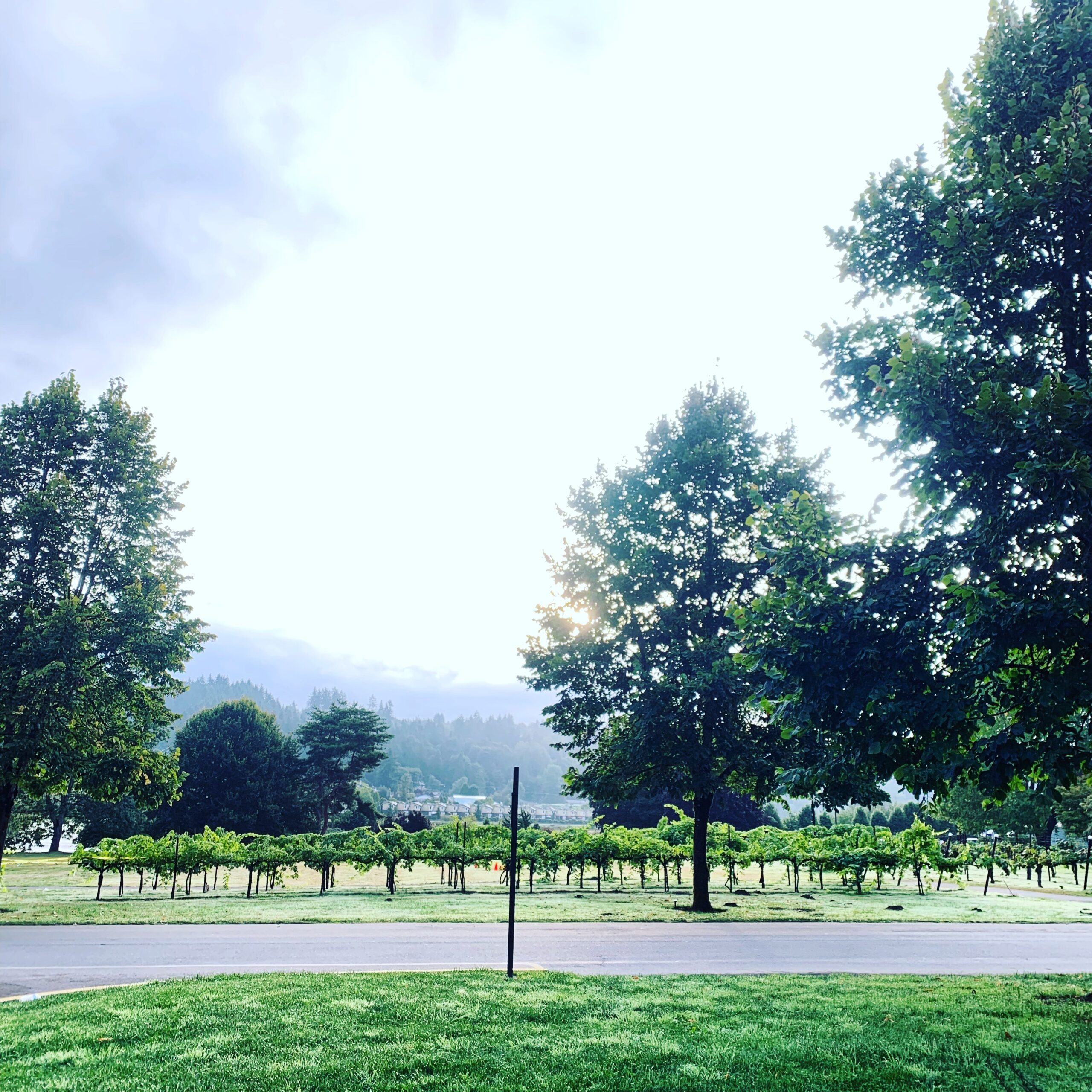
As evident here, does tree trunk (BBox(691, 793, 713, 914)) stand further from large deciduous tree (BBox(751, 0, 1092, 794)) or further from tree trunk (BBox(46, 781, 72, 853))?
tree trunk (BBox(46, 781, 72, 853))

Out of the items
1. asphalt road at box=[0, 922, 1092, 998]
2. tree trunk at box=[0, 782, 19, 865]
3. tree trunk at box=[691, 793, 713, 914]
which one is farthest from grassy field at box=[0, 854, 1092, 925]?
tree trunk at box=[0, 782, 19, 865]

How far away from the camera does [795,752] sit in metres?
19.0

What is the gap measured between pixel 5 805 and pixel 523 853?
657 inches

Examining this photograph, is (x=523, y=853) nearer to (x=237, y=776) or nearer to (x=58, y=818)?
(x=237, y=776)

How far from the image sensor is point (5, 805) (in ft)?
68.4

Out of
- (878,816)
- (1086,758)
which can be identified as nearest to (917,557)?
(1086,758)

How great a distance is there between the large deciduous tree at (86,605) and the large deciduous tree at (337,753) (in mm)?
34776

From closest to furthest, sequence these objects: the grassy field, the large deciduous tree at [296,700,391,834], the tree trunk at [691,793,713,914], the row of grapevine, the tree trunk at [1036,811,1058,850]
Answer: the grassy field → the tree trunk at [691,793,713,914] → the row of grapevine → the tree trunk at [1036,811,1058,850] → the large deciduous tree at [296,700,391,834]

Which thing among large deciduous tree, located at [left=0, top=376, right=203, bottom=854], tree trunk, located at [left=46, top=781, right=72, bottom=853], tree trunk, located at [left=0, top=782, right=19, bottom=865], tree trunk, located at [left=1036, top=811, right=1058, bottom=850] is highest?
large deciduous tree, located at [left=0, top=376, right=203, bottom=854]

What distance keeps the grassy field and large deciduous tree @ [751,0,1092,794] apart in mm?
12291

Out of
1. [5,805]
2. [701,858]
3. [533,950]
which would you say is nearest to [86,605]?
[5,805]

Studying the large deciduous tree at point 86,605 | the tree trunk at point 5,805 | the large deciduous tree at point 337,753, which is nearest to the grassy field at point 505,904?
the tree trunk at point 5,805

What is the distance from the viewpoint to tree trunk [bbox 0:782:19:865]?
20469 millimetres

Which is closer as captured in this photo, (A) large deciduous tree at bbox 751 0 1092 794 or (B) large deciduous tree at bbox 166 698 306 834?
(A) large deciduous tree at bbox 751 0 1092 794
